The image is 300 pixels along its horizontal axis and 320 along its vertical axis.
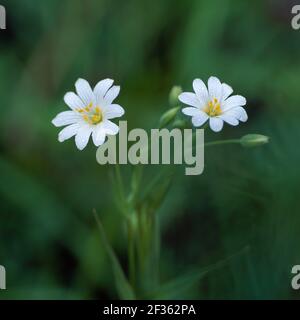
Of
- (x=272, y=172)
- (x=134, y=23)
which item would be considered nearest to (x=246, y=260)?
(x=272, y=172)

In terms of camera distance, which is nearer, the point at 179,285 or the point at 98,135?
the point at 98,135

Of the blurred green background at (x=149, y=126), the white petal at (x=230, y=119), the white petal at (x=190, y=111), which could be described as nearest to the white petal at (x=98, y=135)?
the white petal at (x=190, y=111)

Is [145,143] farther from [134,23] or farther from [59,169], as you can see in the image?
[134,23]

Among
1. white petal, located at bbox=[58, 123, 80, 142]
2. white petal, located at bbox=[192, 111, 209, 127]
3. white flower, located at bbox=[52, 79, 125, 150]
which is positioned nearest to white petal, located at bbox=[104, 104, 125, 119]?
white flower, located at bbox=[52, 79, 125, 150]

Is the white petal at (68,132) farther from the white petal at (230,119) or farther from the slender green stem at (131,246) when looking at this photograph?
the white petal at (230,119)

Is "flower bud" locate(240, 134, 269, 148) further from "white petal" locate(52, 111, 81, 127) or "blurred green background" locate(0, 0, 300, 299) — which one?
"white petal" locate(52, 111, 81, 127)

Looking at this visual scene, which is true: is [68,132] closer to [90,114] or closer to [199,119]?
[90,114]

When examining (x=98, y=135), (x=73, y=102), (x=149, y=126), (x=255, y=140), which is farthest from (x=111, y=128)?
(x=149, y=126)

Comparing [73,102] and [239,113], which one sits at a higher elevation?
[73,102]
